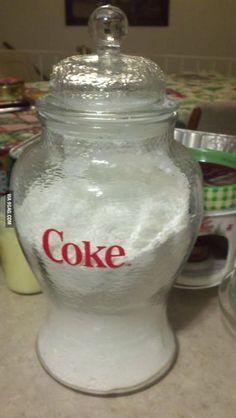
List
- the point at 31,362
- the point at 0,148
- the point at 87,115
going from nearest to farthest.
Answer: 1. the point at 87,115
2. the point at 31,362
3. the point at 0,148

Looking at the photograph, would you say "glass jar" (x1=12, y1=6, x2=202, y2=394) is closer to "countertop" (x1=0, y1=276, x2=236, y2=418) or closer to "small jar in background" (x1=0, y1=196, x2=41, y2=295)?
"countertop" (x1=0, y1=276, x2=236, y2=418)

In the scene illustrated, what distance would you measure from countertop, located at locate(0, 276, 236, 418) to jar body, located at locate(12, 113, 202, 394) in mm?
16

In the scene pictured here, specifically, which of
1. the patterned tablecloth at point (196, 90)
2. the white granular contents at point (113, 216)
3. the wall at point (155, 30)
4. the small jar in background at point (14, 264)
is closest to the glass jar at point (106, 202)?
the white granular contents at point (113, 216)

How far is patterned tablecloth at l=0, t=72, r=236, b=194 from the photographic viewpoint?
70 cm

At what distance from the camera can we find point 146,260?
0.37 metres

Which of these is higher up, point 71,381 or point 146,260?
point 146,260

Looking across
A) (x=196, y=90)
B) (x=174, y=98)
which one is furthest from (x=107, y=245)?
(x=196, y=90)

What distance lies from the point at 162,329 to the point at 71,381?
0.11 meters

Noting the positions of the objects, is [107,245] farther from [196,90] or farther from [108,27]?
[196,90]

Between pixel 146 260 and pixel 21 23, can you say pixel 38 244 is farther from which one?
pixel 21 23

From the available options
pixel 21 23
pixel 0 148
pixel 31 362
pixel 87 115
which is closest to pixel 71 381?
pixel 31 362

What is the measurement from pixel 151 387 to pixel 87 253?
0.18 metres

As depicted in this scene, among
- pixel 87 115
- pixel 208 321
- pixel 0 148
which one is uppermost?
pixel 87 115

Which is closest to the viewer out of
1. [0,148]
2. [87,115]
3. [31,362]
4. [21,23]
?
[87,115]
